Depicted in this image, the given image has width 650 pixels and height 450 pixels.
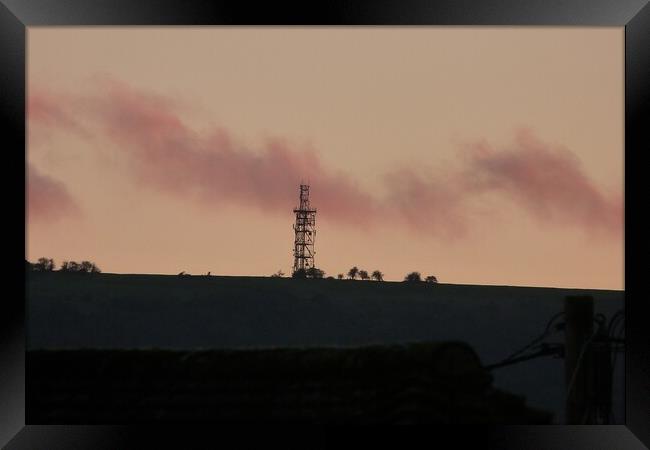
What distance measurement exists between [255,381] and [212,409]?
45 centimetres

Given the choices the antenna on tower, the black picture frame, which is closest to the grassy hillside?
the antenna on tower

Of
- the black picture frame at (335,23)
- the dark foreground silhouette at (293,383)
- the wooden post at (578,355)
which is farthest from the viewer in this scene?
the wooden post at (578,355)

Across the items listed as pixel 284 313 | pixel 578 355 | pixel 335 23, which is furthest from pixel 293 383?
pixel 284 313

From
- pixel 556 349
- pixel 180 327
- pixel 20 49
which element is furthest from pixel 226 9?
pixel 180 327

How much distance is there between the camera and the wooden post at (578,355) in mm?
6832

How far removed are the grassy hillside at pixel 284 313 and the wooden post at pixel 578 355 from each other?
12.8m

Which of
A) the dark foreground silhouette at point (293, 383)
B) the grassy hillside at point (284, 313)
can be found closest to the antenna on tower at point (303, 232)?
the grassy hillside at point (284, 313)

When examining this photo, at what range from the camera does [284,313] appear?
71.9 feet

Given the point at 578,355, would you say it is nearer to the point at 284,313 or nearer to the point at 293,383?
the point at 293,383

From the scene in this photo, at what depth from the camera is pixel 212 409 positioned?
6.99 meters

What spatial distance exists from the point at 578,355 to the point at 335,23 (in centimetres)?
381

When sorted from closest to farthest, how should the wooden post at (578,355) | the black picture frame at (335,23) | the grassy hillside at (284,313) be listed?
1. the black picture frame at (335,23)
2. the wooden post at (578,355)
3. the grassy hillside at (284,313)

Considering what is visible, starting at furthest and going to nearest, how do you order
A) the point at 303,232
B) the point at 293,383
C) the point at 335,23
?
1. the point at 303,232
2. the point at 293,383
3. the point at 335,23

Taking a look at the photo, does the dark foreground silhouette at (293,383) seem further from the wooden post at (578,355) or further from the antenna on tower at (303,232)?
the antenna on tower at (303,232)
